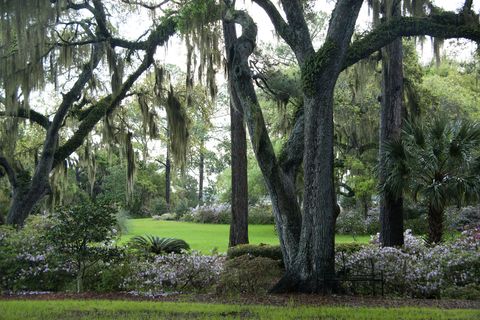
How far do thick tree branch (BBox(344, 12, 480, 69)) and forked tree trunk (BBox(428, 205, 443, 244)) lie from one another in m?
4.50

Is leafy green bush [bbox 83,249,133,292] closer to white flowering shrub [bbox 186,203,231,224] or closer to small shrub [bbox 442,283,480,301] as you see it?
small shrub [bbox 442,283,480,301]

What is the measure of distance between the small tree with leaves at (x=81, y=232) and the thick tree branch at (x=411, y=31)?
16.5ft

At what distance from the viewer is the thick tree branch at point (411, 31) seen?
853 cm

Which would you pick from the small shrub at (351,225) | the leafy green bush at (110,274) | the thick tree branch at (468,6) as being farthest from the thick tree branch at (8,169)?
the small shrub at (351,225)

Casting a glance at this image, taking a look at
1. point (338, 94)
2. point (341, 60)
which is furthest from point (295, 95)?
point (338, 94)

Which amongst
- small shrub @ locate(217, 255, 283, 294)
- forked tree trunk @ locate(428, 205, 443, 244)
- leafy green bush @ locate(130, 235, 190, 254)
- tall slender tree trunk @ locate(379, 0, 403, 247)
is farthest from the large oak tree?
leafy green bush @ locate(130, 235, 190, 254)

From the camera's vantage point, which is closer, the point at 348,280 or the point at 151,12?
the point at 348,280

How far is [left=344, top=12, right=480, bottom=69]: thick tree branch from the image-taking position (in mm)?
8531

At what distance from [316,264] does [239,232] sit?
5469mm

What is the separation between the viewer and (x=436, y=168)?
1168 cm

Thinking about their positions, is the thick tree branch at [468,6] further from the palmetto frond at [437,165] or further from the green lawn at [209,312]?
the green lawn at [209,312]

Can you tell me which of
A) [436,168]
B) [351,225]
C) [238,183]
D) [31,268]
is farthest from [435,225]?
[351,225]

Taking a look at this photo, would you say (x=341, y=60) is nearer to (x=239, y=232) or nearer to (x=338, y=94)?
(x=239, y=232)

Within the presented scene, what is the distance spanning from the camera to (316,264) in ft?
26.1
